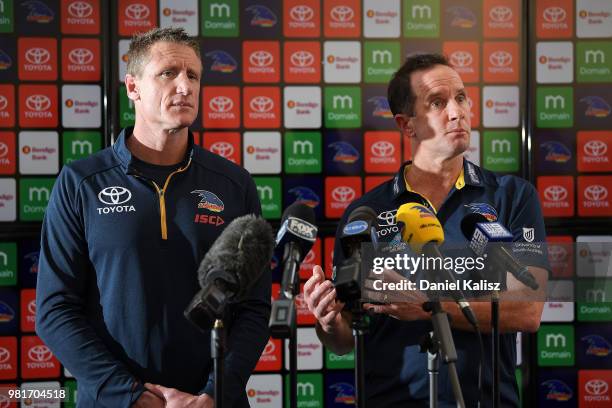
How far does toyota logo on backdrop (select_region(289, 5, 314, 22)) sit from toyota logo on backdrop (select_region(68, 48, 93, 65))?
2.56ft

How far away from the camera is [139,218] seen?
186 centimetres

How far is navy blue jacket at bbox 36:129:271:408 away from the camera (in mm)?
1807

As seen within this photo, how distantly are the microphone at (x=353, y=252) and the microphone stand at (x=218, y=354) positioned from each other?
210 millimetres

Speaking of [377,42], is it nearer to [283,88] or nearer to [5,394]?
[283,88]

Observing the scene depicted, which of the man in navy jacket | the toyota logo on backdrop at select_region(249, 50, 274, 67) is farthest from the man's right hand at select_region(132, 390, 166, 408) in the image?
the toyota logo on backdrop at select_region(249, 50, 274, 67)

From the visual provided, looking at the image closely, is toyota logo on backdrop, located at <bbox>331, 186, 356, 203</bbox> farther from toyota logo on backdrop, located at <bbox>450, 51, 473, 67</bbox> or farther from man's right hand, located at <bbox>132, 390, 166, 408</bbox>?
man's right hand, located at <bbox>132, 390, 166, 408</bbox>

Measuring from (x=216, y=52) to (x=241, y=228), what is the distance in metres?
1.57

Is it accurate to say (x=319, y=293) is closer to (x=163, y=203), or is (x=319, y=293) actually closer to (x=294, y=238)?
(x=294, y=238)

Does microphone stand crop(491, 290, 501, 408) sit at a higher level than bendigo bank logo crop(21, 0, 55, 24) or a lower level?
lower

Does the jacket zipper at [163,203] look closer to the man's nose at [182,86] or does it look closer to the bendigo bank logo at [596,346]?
the man's nose at [182,86]

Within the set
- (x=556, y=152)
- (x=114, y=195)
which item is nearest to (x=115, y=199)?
(x=114, y=195)

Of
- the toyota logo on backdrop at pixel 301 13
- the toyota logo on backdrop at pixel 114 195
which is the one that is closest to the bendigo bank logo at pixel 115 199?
the toyota logo on backdrop at pixel 114 195

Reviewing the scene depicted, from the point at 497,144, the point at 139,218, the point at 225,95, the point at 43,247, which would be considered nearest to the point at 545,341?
the point at 497,144

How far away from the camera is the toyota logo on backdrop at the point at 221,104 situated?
280 centimetres
